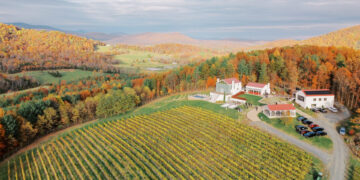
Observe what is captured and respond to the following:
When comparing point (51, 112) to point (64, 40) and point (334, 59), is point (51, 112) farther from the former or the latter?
point (64, 40)

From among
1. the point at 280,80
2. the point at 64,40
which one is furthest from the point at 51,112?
the point at 64,40

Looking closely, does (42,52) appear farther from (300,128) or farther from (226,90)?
(300,128)

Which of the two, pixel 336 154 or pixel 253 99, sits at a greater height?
pixel 253 99

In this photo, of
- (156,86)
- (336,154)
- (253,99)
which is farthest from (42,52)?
(336,154)

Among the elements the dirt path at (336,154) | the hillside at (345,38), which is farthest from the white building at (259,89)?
the hillside at (345,38)

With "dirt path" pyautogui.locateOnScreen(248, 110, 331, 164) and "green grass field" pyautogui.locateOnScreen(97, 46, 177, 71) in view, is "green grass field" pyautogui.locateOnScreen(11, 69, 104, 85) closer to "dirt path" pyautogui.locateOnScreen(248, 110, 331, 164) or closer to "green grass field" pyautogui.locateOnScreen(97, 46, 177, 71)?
"green grass field" pyautogui.locateOnScreen(97, 46, 177, 71)

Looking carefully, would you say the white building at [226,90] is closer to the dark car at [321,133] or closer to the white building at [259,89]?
the white building at [259,89]

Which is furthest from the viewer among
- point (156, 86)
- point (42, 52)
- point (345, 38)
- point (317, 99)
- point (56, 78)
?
point (42, 52)
